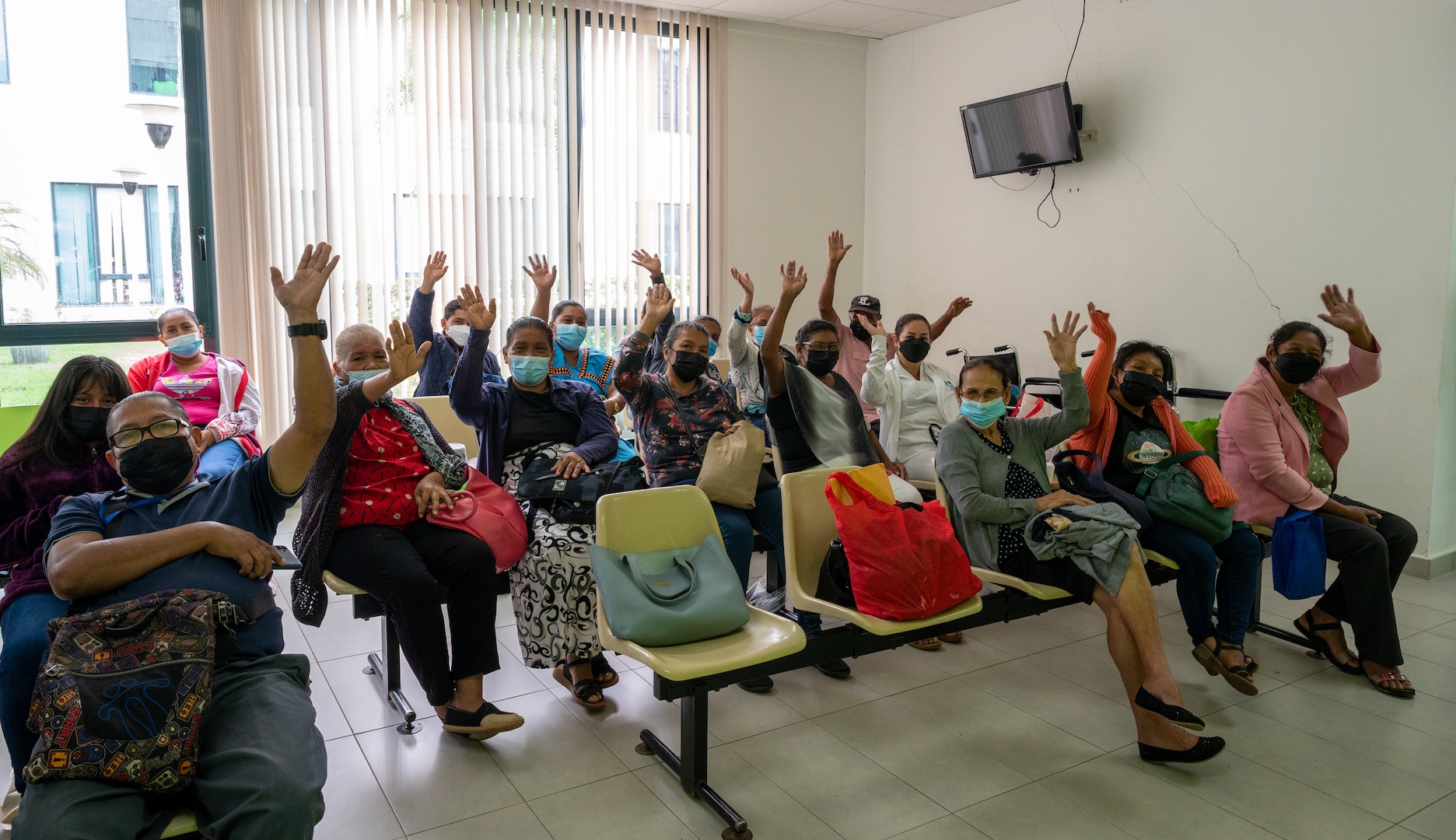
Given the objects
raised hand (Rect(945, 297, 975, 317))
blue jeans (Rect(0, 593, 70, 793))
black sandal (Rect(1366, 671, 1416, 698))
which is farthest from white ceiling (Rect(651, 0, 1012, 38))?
blue jeans (Rect(0, 593, 70, 793))

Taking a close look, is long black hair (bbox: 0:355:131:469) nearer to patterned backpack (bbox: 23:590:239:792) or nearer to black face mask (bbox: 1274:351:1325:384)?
patterned backpack (bbox: 23:590:239:792)

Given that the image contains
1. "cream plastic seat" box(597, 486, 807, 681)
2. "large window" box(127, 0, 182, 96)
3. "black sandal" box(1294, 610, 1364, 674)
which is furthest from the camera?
"large window" box(127, 0, 182, 96)

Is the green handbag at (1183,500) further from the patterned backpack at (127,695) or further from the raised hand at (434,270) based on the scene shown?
the raised hand at (434,270)

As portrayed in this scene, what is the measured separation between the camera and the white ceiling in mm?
6445

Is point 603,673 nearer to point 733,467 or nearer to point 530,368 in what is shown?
point 733,467

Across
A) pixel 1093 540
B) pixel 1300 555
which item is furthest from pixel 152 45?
pixel 1300 555

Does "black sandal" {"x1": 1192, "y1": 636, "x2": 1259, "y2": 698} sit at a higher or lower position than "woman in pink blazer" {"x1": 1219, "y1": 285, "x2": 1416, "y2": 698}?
lower

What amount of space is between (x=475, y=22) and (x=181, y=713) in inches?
211

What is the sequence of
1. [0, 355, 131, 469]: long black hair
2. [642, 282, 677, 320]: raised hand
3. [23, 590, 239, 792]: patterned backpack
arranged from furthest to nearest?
[642, 282, 677, 320]: raised hand < [0, 355, 131, 469]: long black hair < [23, 590, 239, 792]: patterned backpack

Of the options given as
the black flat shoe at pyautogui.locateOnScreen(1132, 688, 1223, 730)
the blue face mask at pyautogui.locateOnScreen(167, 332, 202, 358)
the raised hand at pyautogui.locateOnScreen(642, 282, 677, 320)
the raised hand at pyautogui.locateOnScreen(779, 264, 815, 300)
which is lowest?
the black flat shoe at pyautogui.locateOnScreen(1132, 688, 1223, 730)

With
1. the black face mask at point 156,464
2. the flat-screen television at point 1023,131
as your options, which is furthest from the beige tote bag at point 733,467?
the flat-screen television at point 1023,131

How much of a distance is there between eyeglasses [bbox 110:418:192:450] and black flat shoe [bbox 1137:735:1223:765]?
2807mm

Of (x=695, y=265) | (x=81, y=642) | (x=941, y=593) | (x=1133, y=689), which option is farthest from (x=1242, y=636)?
(x=695, y=265)

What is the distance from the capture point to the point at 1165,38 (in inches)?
215
